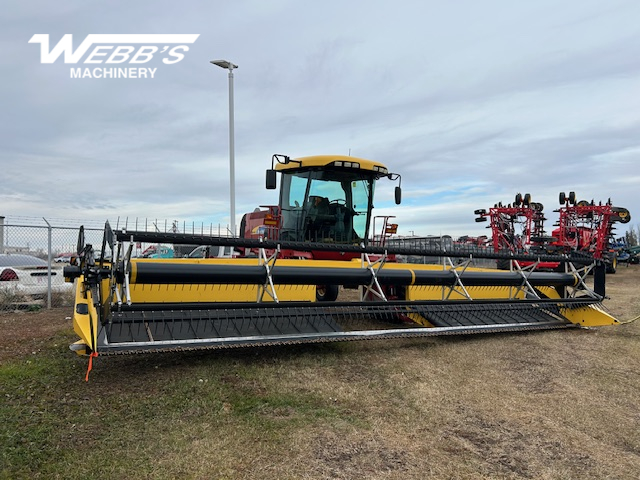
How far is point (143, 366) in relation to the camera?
4.18 metres

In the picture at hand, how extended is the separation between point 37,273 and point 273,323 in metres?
5.88

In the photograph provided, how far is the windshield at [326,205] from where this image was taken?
7.36 meters

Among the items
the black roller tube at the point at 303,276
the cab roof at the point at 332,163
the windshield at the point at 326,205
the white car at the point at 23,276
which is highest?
the cab roof at the point at 332,163

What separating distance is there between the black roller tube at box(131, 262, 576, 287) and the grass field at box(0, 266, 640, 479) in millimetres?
757

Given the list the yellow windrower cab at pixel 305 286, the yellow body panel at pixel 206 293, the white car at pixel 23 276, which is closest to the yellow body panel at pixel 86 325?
the yellow windrower cab at pixel 305 286

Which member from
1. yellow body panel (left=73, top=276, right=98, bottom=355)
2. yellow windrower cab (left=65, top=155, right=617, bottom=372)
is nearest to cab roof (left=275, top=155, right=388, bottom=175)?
yellow windrower cab (left=65, top=155, right=617, bottom=372)

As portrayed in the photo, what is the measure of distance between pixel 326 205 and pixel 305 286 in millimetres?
2522

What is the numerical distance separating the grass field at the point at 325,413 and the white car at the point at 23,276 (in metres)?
3.31

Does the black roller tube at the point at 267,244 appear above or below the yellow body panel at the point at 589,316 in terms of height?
above

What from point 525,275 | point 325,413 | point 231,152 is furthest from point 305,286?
point 231,152

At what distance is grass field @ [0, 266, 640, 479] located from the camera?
101 inches

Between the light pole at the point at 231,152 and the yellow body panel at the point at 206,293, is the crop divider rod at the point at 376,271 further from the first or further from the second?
the light pole at the point at 231,152

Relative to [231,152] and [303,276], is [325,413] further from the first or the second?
[231,152]

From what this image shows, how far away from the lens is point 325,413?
10.7 feet
